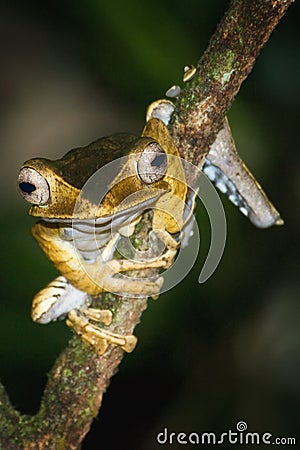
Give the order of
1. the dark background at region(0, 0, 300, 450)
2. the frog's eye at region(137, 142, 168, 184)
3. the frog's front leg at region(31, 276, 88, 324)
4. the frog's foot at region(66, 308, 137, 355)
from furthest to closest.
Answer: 1. the dark background at region(0, 0, 300, 450)
2. the frog's front leg at region(31, 276, 88, 324)
3. the frog's foot at region(66, 308, 137, 355)
4. the frog's eye at region(137, 142, 168, 184)

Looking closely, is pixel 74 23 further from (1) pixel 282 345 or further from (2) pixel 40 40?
(1) pixel 282 345

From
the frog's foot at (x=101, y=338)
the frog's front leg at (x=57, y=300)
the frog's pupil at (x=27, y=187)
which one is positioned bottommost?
the frog's foot at (x=101, y=338)

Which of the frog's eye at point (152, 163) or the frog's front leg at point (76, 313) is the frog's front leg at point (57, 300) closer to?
the frog's front leg at point (76, 313)

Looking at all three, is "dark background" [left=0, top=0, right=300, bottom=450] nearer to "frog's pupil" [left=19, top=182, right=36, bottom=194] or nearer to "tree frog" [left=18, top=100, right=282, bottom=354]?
"tree frog" [left=18, top=100, right=282, bottom=354]

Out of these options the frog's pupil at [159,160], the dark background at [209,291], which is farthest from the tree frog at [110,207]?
the dark background at [209,291]

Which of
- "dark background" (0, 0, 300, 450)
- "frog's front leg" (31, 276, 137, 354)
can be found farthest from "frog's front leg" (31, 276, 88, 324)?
"dark background" (0, 0, 300, 450)

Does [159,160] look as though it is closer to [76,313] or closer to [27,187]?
[27,187]

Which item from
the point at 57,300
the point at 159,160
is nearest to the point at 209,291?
the point at 57,300

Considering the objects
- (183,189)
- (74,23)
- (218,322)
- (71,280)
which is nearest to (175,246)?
(183,189)
